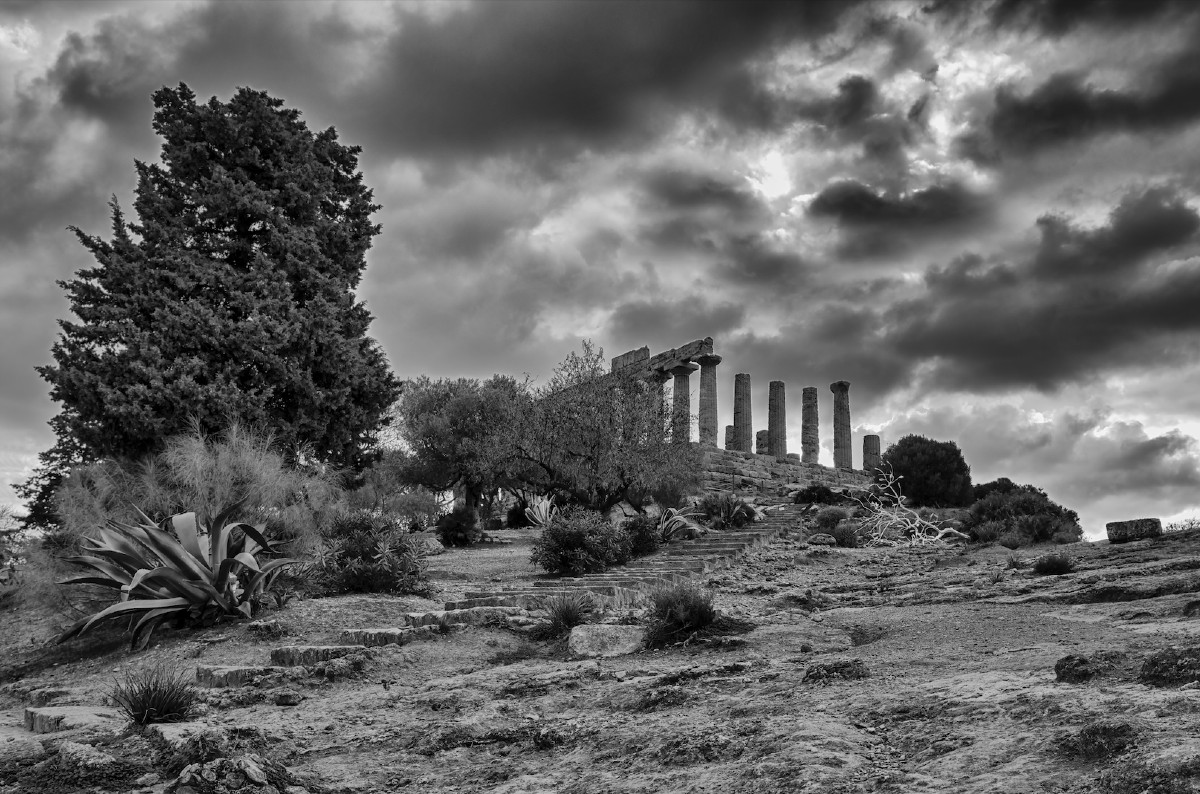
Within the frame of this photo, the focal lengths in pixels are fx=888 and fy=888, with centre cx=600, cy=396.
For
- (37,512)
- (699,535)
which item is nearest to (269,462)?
(37,512)

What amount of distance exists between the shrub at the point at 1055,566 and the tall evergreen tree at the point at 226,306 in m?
16.0

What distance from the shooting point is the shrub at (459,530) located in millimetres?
22703

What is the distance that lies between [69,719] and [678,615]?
4614 millimetres

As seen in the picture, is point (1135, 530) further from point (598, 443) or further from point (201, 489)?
point (201, 489)

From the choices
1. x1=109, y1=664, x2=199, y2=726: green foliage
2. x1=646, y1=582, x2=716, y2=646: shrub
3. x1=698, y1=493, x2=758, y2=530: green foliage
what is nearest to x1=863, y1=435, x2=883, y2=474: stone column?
x1=698, y1=493, x2=758, y2=530: green foliage

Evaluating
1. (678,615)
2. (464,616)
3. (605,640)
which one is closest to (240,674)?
(464,616)

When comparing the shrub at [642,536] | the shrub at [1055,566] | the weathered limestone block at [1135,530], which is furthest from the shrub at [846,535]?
the shrub at [1055,566]

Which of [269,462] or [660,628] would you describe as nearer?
[660,628]

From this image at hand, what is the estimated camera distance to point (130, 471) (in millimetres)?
19406

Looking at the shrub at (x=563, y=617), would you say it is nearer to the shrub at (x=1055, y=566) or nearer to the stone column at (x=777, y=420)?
the shrub at (x=1055, y=566)

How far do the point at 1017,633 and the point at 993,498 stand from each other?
17.3 metres

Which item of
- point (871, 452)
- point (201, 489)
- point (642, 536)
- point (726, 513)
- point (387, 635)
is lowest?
point (387, 635)

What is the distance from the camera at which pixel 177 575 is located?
10.5 metres

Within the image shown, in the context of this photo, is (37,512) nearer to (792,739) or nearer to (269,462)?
(269,462)
